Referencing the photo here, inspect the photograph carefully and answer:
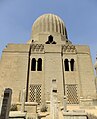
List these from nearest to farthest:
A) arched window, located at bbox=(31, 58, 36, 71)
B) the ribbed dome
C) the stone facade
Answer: the stone facade → arched window, located at bbox=(31, 58, 36, 71) → the ribbed dome

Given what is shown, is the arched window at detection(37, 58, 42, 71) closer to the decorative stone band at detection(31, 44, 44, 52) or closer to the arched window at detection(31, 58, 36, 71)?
the arched window at detection(31, 58, 36, 71)

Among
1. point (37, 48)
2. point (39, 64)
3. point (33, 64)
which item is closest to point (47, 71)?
point (39, 64)

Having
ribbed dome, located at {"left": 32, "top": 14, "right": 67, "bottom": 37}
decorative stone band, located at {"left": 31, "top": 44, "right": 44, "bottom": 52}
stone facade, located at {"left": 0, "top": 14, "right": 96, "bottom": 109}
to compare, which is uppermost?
ribbed dome, located at {"left": 32, "top": 14, "right": 67, "bottom": 37}

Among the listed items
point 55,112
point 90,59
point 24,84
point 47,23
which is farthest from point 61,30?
point 55,112

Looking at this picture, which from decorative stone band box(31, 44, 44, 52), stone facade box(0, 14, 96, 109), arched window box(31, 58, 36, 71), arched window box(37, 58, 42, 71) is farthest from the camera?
decorative stone band box(31, 44, 44, 52)

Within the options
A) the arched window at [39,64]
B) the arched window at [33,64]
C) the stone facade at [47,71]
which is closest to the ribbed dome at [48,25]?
the stone facade at [47,71]

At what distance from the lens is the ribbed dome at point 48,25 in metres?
26.7

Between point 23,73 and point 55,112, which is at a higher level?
point 23,73

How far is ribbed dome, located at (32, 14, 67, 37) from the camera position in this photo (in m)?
26.7

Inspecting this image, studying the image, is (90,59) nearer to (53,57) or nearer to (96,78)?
(96,78)

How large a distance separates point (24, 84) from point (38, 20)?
13.5 metres

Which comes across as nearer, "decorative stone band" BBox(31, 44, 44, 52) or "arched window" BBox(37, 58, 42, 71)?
"arched window" BBox(37, 58, 42, 71)

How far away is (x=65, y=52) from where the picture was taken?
861 inches

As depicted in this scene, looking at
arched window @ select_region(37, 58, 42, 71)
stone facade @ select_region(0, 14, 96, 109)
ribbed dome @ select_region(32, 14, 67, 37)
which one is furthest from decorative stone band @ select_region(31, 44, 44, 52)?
ribbed dome @ select_region(32, 14, 67, 37)
